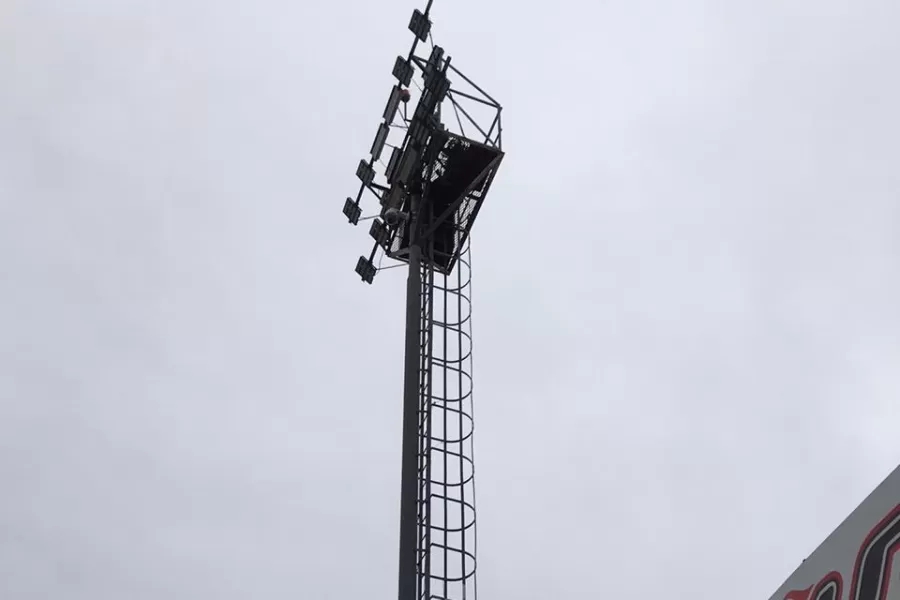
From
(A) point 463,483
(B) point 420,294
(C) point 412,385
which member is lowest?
(A) point 463,483

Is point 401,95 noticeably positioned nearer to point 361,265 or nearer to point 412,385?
point 361,265

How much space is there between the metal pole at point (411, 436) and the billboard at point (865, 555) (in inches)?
324

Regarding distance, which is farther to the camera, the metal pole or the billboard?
the metal pole

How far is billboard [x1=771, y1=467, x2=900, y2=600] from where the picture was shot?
9.99m

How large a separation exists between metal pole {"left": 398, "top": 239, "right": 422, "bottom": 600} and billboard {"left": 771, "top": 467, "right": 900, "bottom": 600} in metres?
8.23

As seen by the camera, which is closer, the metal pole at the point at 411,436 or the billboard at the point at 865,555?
the billboard at the point at 865,555

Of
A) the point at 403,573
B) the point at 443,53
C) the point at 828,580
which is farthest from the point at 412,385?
the point at 828,580

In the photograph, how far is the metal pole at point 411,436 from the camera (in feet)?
60.3

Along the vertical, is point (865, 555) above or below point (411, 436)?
below

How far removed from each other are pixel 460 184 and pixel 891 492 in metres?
14.0

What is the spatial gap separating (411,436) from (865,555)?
409 inches

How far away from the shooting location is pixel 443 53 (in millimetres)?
23031

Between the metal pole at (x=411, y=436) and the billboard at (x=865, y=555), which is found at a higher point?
the metal pole at (x=411, y=436)

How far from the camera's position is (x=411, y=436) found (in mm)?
19703
